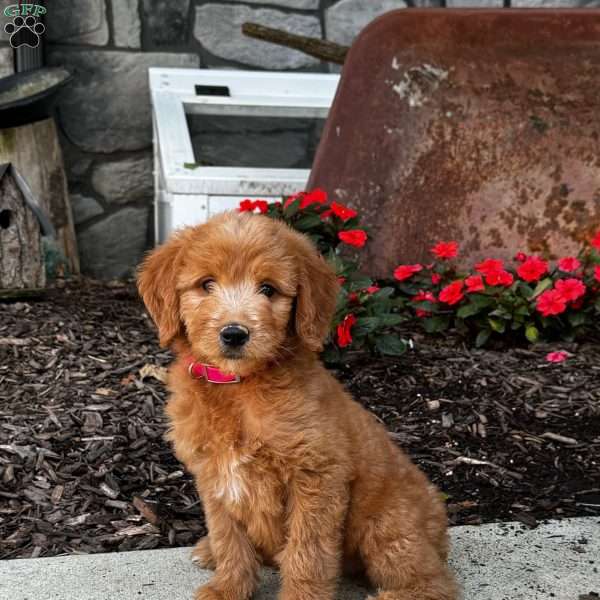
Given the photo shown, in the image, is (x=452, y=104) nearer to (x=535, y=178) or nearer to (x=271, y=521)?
(x=535, y=178)

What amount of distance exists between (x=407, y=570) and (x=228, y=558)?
54 centimetres

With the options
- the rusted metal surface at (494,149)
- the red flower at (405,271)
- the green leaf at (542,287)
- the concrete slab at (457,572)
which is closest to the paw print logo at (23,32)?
the rusted metal surface at (494,149)

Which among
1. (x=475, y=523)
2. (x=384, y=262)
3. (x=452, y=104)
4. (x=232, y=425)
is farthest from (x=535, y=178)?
(x=232, y=425)

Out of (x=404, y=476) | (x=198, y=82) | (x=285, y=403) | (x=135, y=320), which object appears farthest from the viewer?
(x=198, y=82)

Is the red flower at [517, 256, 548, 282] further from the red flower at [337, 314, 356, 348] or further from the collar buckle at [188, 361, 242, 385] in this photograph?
the collar buckle at [188, 361, 242, 385]

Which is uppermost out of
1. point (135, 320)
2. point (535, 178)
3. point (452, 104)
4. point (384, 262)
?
point (452, 104)

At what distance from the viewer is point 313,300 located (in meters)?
2.75

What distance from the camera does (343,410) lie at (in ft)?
9.34

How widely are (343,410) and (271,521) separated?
0.38 m

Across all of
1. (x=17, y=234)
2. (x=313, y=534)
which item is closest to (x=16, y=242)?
(x=17, y=234)

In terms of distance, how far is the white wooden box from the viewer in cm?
581

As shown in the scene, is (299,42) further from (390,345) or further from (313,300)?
(313,300)

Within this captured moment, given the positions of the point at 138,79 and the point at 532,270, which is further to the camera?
the point at 138,79

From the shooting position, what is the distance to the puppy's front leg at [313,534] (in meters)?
2.67
